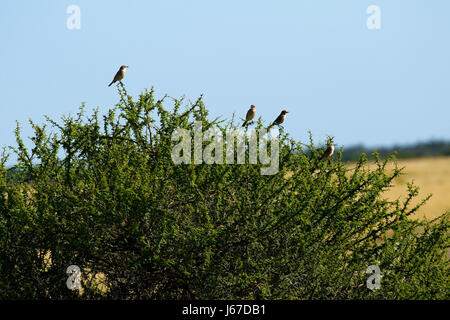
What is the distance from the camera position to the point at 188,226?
795 centimetres

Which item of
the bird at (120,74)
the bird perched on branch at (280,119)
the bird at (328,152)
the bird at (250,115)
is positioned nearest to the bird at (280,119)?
the bird perched on branch at (280,119)

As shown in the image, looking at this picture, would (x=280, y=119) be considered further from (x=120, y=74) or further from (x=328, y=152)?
(x=120, y=74)

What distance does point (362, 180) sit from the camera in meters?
9.91

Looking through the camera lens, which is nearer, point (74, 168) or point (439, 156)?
point (74, 168)

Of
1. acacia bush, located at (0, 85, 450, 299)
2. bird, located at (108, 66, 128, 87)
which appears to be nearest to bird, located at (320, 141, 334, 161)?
acacia bush, located at (0, 85, 450, 299)

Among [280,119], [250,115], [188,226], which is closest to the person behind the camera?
[188,226]

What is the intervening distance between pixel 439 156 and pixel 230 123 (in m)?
82.9

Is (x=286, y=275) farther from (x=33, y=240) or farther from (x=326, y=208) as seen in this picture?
(x=33, y=240)

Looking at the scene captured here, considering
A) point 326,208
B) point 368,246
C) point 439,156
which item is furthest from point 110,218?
point 439,156

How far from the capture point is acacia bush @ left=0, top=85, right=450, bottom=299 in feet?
26.7

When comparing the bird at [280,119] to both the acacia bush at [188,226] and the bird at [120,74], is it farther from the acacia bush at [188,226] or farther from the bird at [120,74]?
the bird at [120,74]

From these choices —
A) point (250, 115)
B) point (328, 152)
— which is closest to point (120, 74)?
point (250, 115)

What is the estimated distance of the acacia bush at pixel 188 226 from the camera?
8.14m
